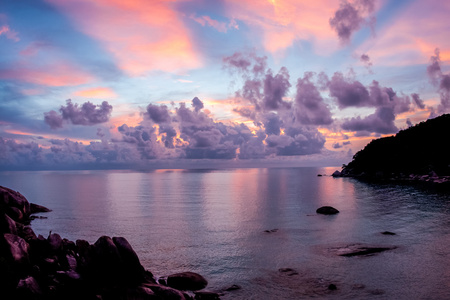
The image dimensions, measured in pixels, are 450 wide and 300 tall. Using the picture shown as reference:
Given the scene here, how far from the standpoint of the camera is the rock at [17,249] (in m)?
21.2

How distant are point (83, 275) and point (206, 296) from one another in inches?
340

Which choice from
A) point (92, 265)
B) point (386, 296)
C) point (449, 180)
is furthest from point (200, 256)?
point (449, 180)

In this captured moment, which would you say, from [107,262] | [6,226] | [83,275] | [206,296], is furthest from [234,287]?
[6,226]

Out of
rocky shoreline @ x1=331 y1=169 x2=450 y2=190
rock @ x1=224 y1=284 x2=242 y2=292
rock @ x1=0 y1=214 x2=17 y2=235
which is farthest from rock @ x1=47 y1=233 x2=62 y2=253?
rocky shoreline @ x1=331 y1=169 x2=450 y2=190

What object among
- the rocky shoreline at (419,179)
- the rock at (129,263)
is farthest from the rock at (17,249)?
the rocky shoreline at (419,179)

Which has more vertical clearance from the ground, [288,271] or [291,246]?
[288,271]

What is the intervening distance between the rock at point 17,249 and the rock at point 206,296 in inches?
504

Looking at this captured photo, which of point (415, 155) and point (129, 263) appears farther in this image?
point (415, 155)

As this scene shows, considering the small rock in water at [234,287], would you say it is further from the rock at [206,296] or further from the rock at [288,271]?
the rock at [288,271]

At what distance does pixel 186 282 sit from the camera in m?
23.2

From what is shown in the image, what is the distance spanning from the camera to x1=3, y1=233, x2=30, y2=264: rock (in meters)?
21.2

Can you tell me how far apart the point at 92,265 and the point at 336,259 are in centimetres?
2191

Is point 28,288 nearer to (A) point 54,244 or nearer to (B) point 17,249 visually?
(B) point 17,249

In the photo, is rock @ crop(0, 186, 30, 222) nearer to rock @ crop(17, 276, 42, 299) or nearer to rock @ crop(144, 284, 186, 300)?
rock @ crop(17, 276, 42, 299)
